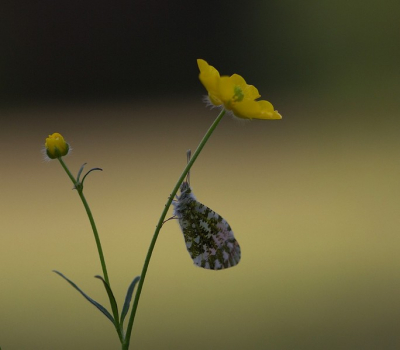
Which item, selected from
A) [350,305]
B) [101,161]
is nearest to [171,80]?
[101,161]

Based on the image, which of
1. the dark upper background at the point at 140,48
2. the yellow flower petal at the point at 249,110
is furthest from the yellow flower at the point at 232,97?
the dark upper background at the point at 140,48

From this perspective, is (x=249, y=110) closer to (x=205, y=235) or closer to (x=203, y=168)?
(x=205, y=235)

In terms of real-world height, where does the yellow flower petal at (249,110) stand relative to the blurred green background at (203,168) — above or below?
below

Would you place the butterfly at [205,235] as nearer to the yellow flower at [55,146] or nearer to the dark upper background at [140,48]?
the yellow flower at [55,146]

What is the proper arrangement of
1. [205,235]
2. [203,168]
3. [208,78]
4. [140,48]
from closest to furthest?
[208,78], [205,235], [203,168], [140,48]

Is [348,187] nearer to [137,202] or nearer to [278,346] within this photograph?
[137,202]

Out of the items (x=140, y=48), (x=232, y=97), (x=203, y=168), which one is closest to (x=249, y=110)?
(x=232, y=97)

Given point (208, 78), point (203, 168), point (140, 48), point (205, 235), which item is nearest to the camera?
point (208, 78)
